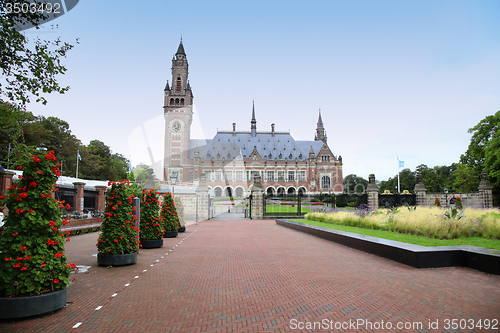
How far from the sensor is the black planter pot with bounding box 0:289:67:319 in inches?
167

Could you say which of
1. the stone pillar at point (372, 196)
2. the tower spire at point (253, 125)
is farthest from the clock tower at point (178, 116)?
the stone pillar at point (372, 196)

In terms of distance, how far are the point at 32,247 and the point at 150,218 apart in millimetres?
6850

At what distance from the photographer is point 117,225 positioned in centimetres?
815

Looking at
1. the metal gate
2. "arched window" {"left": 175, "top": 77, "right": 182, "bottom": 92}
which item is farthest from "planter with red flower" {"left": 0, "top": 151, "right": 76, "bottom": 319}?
"arched window" {"left": 175, "top": 77, "right": 182, "bottom": 92}

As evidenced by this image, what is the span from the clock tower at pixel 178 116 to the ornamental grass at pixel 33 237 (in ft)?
230

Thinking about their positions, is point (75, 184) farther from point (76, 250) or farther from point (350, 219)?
point (350, 219)

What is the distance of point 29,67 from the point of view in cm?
715

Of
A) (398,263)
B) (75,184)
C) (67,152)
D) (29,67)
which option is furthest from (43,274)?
(67,152)

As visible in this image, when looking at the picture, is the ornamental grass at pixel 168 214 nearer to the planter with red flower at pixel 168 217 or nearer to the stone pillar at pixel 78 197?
the planter with red flower at pixel 168 217

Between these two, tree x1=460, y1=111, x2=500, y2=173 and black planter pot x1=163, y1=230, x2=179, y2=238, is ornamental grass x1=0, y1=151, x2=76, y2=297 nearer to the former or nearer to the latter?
black planter pot x1=163, y1=230, x2=179, y2=238

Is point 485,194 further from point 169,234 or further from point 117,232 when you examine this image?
point 117,232

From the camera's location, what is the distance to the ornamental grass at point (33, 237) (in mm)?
4363

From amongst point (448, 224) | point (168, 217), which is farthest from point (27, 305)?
point (448, 224)

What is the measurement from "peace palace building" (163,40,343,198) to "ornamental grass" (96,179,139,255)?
6392 centimetres
